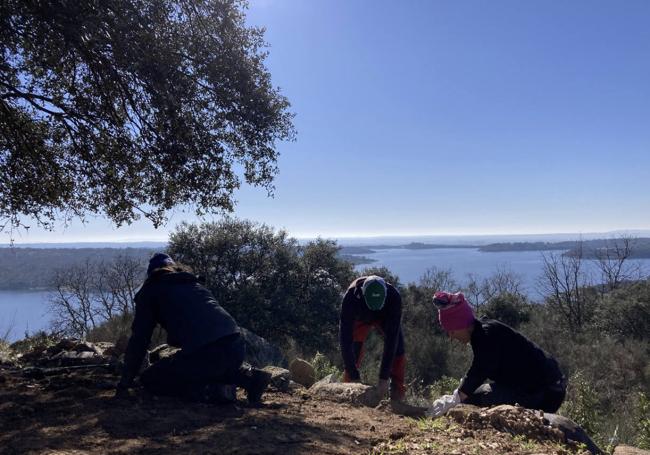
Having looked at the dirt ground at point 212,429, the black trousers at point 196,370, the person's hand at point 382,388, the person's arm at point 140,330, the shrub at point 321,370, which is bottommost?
the shrub at point 321,370

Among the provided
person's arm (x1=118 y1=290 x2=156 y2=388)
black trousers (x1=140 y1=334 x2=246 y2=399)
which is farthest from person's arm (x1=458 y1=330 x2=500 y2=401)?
person's arm (x1=118 y1=290 x2=156 y2=388)

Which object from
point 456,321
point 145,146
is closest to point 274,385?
point 456,321

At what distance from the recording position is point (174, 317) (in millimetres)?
4230

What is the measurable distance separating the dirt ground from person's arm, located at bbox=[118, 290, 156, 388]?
0.32m

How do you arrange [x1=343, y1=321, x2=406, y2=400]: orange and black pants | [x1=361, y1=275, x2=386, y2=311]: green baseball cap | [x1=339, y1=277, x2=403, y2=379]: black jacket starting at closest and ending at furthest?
1. [x1=361, y1=275, x2=386, y2=311]: green baseball cap
2. [x1=339, y1=277, x2=403, y2=379]: black jacket
3. [x1=343, y1=321, x2=406, y2=400]: orange and black pants

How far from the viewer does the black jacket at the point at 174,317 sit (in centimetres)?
419

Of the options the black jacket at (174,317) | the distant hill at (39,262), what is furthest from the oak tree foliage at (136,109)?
the distant hill at (39,262)

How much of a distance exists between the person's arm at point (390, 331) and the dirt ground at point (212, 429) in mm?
526

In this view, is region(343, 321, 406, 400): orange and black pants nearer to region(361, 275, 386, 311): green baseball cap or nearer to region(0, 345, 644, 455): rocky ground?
region(361, 275, 386, 311): green baseball cap

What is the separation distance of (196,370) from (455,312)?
2.25 m

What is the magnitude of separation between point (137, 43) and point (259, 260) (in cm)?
1414

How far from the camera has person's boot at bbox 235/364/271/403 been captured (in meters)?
4.42

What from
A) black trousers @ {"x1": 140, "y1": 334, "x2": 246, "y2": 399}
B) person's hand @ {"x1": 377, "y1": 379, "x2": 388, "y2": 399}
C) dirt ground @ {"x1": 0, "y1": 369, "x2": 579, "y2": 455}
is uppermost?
black trousers @ {"x1": 140, "y1": 334, "x2": 246, "y2": 399}

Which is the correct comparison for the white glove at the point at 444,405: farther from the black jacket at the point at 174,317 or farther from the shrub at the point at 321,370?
the shrub at the point at 321,370
